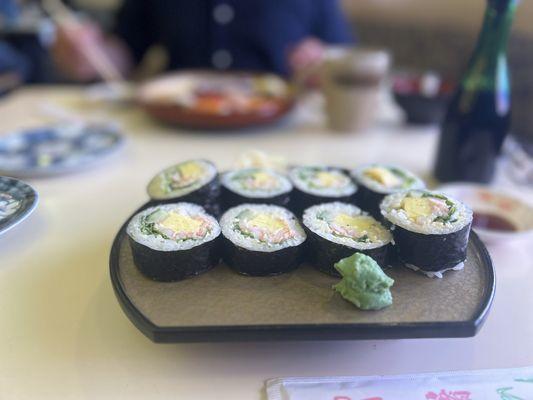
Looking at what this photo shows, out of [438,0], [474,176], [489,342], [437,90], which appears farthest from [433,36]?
[489,342]

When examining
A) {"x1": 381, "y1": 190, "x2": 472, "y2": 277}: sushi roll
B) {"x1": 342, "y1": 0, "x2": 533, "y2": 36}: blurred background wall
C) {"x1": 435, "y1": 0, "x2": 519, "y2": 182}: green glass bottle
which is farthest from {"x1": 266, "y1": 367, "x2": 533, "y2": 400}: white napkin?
{"x1": 342, "y1": 0, "x2": 533, "y2": 36}: blurred background wall

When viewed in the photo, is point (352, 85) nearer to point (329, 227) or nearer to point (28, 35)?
point (329, 227)

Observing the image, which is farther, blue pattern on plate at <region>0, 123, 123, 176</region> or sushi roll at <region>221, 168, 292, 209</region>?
blue pattern on plate at <region>0, 123, 123, 176</region>

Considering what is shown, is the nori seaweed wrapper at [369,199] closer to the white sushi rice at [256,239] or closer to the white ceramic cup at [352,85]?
the white sushi rice at [256,239]

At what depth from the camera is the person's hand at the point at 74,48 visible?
1874 mm

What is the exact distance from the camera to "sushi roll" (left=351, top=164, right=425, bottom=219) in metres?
0.96

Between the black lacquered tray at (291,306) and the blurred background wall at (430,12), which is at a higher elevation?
the blurred background wall at (430,12)

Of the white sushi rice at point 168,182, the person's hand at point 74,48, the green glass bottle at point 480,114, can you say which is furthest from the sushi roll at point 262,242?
the person's hand at point 74,48

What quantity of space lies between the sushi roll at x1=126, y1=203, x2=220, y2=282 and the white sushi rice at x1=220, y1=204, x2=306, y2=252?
0.08ft

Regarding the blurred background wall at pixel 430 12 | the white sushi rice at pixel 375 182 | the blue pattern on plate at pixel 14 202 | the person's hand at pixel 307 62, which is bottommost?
the blue pattern on plate at pixel 14 202

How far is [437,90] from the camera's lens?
1739mm

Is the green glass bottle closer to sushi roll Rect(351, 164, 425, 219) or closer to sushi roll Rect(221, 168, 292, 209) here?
sushi roll Rect(351, 164, 425, 219)

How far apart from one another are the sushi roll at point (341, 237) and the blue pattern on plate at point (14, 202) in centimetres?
55

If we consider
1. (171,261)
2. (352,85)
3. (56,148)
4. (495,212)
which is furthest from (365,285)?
(56,148)
